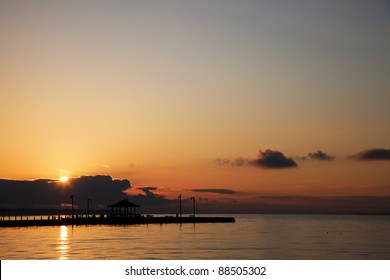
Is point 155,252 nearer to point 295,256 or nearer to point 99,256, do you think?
point 99,256

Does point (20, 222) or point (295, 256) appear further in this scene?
point (20, 222)

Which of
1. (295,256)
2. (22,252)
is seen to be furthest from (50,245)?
(295,256)

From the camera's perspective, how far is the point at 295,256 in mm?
58750

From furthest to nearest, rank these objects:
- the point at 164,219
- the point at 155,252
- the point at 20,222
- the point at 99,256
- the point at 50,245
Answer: the point at 164,219, the point at 20,222, the point at 50,245, the point at 155,252, the point at 99,256

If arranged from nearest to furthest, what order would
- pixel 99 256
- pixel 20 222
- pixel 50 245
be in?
pixel 99 256 < pixel 50 245 < pixel 20 222

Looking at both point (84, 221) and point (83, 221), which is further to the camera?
point (84, 221)
